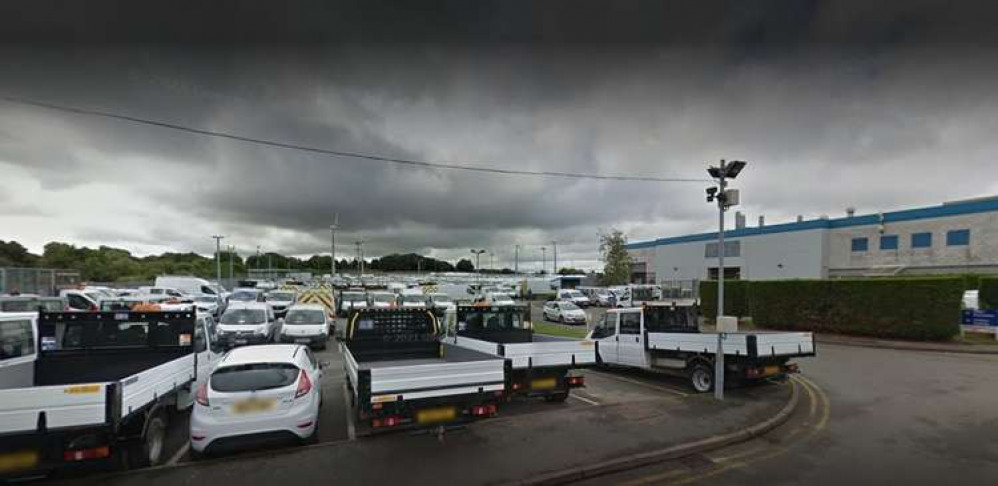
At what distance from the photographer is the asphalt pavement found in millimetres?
5156

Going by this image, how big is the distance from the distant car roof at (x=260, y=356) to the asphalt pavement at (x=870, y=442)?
4415 millimetres

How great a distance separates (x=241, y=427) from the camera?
17.2 ft

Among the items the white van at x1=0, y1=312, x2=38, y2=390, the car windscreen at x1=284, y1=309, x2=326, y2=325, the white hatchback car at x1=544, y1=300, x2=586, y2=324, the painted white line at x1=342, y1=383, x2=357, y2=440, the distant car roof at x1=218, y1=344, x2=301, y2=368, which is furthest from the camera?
the white hatchback car at x1=544, y1=300, x2=586, y2=324

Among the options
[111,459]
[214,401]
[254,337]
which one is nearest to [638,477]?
[214,401]

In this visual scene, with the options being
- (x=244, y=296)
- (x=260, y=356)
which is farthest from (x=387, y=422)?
(x=244, y=296)

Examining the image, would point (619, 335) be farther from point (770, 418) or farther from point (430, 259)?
point (430, 259)

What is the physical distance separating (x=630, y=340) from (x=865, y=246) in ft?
131

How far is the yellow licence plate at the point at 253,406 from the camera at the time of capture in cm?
527

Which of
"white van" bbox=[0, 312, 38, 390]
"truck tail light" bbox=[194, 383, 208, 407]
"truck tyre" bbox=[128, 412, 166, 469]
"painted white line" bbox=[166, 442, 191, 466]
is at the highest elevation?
"white van" bbox=[0, 312, 38, 390]

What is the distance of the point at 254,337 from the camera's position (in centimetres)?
1387

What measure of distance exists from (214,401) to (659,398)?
7.45 m

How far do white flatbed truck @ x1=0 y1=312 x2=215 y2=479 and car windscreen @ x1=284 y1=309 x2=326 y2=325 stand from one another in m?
7.13

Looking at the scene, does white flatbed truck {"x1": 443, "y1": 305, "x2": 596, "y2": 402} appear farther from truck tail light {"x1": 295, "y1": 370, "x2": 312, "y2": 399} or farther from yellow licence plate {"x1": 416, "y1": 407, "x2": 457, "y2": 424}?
truck tail light {"x1": 295, "y1": 370, "x2": 312, "y2": 399}

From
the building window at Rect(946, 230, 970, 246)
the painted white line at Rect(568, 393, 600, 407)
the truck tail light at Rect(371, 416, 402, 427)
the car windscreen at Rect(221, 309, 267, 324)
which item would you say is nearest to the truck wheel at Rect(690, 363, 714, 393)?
the painted white line at Rect(568, 393, 600, 407)
